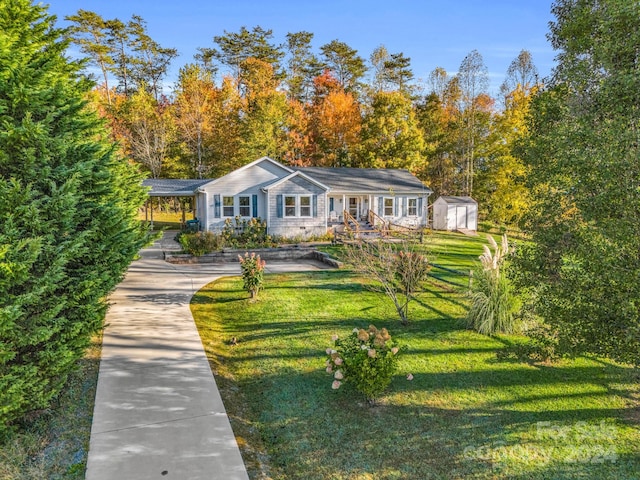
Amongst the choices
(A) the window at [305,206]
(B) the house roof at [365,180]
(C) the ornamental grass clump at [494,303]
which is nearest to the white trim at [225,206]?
(A) the window at [305,206]

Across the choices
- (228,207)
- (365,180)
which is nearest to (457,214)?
(365,180)

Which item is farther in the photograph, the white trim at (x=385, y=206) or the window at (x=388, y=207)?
the window at (x=388, y=207)

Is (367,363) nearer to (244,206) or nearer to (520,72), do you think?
(244,206)

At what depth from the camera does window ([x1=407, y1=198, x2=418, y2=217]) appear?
2702 cm

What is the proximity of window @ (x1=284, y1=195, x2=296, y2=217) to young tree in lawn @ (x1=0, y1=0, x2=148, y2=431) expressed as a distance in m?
16.5

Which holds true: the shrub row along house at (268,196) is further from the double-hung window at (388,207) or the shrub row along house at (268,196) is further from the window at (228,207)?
the double-hung window at (388,207)

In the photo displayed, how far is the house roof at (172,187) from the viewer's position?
898 inches

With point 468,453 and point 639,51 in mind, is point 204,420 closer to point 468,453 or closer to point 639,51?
point 468,453

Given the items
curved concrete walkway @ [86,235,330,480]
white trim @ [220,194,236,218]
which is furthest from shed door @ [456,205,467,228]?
curved concrete walkway @ [86,235,330,480]

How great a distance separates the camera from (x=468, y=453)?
4.66 meters

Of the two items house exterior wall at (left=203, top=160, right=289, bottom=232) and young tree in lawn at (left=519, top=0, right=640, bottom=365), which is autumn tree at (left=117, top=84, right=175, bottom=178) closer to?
house exterior wall at (left=203, top=160, right=289, bottom=232)

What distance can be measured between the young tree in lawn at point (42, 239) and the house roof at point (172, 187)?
671 inches

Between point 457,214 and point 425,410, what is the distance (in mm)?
24290

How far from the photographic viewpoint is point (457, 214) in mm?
28125
